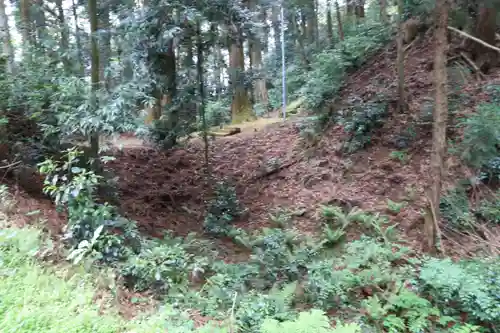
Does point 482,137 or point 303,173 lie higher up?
point 482,137

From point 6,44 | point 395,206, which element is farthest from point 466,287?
point 6,44

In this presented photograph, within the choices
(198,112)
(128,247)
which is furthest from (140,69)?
(128,247)

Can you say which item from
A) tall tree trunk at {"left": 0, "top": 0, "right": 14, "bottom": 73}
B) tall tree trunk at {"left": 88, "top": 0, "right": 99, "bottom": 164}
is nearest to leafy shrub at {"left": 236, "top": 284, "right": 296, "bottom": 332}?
tall tree trunk at {"left": 88, "top": 0, "right": 99, "bottom": 164}

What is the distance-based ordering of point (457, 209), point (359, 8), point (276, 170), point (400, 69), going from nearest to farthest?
point (457, 209)
point (400, 69)
point (276, 170)
point (359, 8)

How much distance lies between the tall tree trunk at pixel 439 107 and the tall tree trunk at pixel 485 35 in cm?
398

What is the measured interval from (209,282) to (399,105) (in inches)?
266

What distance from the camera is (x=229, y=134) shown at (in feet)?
45.5

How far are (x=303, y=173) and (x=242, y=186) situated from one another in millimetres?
1673

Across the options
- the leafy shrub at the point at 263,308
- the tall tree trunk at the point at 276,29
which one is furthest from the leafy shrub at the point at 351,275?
the tall tree trunk at the point at 276,29

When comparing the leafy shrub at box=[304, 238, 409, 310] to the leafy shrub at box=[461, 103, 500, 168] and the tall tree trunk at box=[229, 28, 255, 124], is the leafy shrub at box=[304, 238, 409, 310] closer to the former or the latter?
the leafy shrub at box=[461, 103, 500, 168]

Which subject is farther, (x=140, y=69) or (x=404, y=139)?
(x=404, y=139)

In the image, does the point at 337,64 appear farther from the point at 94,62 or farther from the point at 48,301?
the point at 48,301

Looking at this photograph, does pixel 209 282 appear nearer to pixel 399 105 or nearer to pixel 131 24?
pixel 131 24

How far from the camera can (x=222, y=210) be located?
9.30 m
